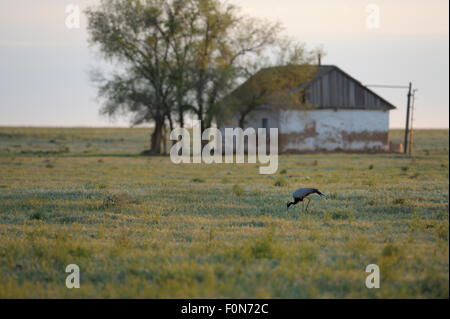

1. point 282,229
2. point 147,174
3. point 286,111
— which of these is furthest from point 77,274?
point 286,111

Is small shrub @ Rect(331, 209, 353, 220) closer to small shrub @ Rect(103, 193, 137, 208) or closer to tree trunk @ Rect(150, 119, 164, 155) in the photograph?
small shrub @ Rect(103, 193, 137, 208)

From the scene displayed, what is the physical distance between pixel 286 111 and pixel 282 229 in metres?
33.2

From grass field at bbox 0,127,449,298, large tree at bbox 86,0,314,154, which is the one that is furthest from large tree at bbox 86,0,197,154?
grass field at bbox 0,127,449,298

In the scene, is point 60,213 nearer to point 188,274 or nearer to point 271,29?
point 188,274

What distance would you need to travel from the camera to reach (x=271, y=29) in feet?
140

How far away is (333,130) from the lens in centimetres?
4438

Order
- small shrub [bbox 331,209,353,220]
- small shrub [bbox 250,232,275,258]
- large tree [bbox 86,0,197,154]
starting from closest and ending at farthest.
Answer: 1. small shrub [bbox 250,232,275,258]
2. small shrub [bbox 331,209,353,220]
3. large tree [bbox 86,0,197,154]

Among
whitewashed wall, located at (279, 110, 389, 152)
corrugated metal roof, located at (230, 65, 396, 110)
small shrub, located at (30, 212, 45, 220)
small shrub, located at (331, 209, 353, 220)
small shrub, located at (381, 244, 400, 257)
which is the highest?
corrugated metal roof, located at (230, 65, 396, 110)

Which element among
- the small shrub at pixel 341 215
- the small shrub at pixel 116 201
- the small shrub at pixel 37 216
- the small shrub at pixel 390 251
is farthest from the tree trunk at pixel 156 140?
the small shrub at pixel 390 251

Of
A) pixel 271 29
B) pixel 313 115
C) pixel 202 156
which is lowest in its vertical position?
pixel 202 156

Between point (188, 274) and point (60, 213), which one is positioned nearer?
point (188, 274)

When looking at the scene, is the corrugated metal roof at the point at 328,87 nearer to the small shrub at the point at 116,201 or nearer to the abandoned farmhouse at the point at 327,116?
the abandoned farmhouse at the point at 327,116

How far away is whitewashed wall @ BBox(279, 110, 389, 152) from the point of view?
43.4m

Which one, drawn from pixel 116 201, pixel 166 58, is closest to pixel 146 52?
pixel 166 58
